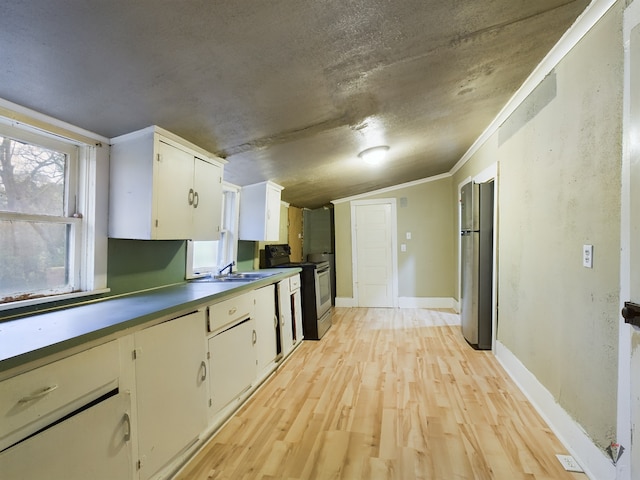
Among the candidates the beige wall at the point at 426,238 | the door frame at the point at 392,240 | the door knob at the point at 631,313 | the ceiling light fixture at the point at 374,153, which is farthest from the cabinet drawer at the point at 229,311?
the beige wall at the point at 426,238

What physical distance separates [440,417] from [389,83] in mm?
2246

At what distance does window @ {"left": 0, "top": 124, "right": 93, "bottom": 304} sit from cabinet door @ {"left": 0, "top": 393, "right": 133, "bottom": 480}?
768 millimetres

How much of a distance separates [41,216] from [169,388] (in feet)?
3.70

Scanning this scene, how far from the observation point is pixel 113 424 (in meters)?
1.26

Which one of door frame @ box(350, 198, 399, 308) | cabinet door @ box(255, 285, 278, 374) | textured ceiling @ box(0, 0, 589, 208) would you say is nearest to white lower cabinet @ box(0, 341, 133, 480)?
textured ceiling @ box(0, 0, 589, 208)

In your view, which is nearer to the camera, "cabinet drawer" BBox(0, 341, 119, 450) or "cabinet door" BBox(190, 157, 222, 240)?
"cabinet drawer" BBox(0, 341, 119, 450)

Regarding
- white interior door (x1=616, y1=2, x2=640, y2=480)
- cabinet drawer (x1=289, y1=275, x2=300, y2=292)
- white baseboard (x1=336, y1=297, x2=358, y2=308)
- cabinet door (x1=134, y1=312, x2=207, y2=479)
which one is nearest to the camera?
white interior door (x1=616, y1=2, x2=640, y2=480)

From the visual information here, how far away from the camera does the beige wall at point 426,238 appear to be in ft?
17.4

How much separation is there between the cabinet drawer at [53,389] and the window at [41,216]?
0.67 metres

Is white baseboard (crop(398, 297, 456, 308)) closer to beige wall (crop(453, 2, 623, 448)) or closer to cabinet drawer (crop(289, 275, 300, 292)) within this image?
cabinet drawer (crop(289, 275, 300, 292))

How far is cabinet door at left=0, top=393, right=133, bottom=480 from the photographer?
96 centimetres

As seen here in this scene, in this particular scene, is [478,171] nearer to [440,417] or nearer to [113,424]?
[440,417]

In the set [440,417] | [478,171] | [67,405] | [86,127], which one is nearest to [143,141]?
[86,127]

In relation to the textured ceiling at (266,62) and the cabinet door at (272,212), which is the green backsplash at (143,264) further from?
the cabinet door at (272,212)
